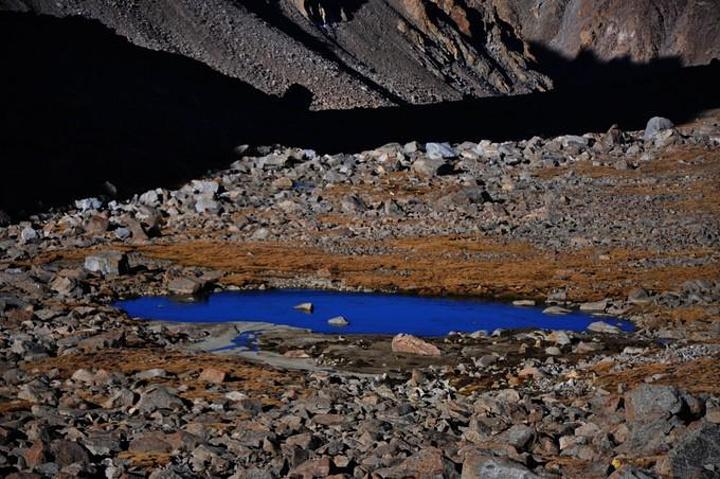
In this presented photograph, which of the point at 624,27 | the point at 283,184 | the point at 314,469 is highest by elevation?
the point at 624,27

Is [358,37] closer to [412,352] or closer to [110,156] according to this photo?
[110,156]

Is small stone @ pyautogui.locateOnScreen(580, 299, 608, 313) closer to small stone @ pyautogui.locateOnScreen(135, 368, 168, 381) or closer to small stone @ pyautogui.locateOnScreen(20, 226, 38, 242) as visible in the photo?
small stone @ pyautogui.locateOnScreen(135, 368, 168, 381)

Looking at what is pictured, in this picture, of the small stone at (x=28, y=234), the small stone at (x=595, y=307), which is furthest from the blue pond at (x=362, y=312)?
the small stone at (x=28, y=234)

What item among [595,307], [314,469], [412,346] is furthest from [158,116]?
[314,469]

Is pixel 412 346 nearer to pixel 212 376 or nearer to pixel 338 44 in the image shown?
pixel 212 376

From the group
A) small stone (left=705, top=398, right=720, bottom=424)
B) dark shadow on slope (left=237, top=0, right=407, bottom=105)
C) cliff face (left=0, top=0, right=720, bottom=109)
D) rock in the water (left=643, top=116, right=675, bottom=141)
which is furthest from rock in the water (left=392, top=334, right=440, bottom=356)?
dark shadow on slope (left=237, top=0, right=407, bottom=105)

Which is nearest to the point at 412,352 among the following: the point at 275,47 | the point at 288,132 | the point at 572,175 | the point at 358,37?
the point at 572,175
